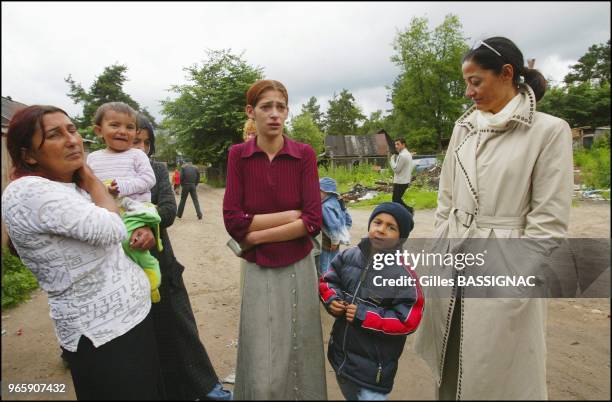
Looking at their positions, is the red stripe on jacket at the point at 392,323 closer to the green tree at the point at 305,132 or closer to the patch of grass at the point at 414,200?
the patch of grass at the point at 414,200

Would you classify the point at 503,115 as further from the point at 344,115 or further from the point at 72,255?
the point at 344,115

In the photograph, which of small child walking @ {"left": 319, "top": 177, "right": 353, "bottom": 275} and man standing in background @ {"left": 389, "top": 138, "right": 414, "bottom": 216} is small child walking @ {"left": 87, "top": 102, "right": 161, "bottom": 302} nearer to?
small child walking @ {"left": 319, "top": 177, "right": 353, "bottom": 275}

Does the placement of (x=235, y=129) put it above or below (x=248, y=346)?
above

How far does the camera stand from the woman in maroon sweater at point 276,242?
1688 millimetres

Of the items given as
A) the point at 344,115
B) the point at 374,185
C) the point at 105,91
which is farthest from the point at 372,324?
the point at 344,115

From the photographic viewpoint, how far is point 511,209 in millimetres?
1574

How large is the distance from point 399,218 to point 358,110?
57.7 meters

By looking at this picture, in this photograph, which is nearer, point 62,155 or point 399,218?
point 62,155

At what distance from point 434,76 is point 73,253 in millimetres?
36778

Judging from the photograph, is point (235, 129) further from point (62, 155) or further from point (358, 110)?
point (358, 110)

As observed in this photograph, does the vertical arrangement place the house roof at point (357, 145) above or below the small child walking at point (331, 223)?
above

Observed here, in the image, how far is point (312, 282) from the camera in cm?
181

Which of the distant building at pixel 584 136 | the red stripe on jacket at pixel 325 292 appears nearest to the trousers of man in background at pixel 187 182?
the red stripe on jacket at pixel 325 292

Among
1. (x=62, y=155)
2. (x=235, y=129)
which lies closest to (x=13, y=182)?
(x=62, y=155)
